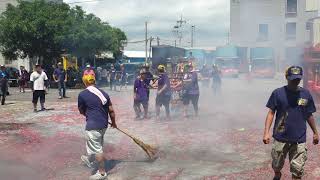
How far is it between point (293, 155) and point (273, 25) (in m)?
9.70

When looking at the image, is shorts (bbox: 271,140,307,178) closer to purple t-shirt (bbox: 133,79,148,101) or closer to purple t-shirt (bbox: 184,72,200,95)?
purple t-shirt (bbox: 133,79,148,101)

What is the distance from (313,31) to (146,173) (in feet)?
35.2

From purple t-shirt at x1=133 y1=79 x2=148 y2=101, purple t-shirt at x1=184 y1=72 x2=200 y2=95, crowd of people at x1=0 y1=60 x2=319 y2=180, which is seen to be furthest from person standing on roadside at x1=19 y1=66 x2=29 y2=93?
crowd of people at x1=0 y1=60 x2=319 y2=180

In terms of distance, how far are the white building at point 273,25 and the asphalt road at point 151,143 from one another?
108 inches

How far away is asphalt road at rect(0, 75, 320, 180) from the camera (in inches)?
292

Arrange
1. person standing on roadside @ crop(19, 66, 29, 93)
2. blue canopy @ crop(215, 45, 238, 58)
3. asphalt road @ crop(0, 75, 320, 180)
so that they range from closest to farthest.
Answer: asphalt road @ crop(0, 75, 320, 180), person standing on roadside @ crop(19, 66, 29, 93), blue canopy @ crop(215, 45, 238, 58)

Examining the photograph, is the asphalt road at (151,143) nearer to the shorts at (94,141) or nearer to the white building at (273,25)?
the shorts at (94,141)

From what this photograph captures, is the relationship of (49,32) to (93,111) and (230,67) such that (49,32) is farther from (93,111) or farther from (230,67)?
(93,111)

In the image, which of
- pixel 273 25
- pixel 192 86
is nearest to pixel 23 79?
pixel 192 86

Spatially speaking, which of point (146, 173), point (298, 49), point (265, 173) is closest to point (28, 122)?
point (146, 173)

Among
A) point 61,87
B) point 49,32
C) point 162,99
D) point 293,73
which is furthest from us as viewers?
point 49,32

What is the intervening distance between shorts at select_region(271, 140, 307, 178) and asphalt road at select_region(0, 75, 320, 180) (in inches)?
47.2

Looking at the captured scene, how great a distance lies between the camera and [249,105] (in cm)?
1708

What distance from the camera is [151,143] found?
9.71 metres
